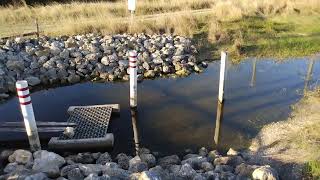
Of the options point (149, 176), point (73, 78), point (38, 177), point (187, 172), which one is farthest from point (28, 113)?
point (73, 78)

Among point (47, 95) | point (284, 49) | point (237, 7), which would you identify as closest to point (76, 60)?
point (47, 95)

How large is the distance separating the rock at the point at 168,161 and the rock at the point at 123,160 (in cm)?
59

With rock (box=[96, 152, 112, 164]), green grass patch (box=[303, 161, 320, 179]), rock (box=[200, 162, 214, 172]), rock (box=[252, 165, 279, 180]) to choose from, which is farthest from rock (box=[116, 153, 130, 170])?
green grass patch (box=[303, 161, 320, 179])

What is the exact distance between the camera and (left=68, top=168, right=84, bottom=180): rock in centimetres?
593

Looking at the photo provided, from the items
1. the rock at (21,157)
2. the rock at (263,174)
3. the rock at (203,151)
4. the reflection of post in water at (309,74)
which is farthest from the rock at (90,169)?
the reflection of post in water at (309,74)

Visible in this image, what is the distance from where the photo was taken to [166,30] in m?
15.3

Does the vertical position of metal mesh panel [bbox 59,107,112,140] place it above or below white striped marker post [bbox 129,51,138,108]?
below

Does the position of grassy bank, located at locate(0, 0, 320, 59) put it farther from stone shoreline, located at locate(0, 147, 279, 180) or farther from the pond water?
stone shoreline, located at locate(0, 147, 279, 180)

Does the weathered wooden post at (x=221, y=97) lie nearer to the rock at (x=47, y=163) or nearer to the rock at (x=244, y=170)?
the rock at (x=244, y=170)

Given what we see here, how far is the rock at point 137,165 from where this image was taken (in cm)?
631

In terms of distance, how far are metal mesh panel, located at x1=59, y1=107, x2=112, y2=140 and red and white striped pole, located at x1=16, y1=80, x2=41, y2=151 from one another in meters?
0.61

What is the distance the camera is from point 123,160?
23.0ft

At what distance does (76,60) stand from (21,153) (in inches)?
208

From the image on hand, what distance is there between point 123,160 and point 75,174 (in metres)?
1.20
